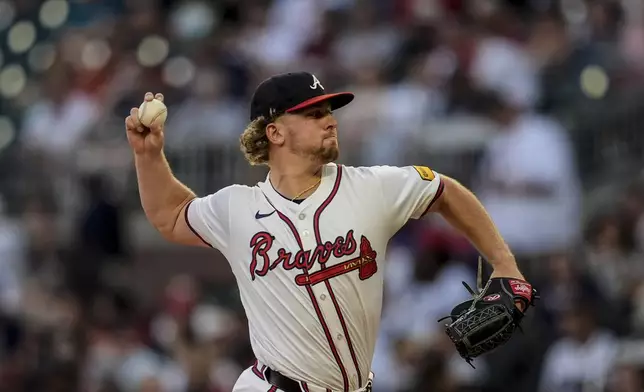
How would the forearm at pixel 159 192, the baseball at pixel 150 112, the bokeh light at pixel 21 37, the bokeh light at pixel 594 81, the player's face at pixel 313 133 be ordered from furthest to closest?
the bokeh light at pixel 21 37 < the bokeh light at pixel 594 81 < the forearm at pixel 159 192 < the baseball at pixel 150 112 < the player's face at pixel 313 133

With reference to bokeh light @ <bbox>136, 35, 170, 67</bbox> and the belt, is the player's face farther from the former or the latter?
bokeh light @ <bbox>136, 35, 170, 67</bbox>

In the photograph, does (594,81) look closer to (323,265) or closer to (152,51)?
(152,51)

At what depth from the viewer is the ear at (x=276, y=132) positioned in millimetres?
5562

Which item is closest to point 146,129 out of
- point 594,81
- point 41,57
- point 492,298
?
point 492,298

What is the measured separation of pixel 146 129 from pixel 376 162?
18.1 ft

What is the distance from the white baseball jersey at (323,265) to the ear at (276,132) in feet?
0.69

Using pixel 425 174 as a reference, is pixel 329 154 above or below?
above

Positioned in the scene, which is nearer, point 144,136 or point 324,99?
point 324,99

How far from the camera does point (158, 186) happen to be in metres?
5.76

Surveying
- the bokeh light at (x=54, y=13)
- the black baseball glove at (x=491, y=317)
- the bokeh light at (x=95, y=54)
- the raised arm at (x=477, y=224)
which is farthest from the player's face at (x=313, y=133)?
the bokeh light at (x=54, y=13)

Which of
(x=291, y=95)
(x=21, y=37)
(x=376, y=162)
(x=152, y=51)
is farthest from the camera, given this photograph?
(x=21, y=37)

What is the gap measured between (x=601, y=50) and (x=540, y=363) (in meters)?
3.17

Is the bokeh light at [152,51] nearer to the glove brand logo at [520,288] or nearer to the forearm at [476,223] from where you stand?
the forearm at [476,223]

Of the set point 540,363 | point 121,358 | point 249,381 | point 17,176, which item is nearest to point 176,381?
point 121,358
